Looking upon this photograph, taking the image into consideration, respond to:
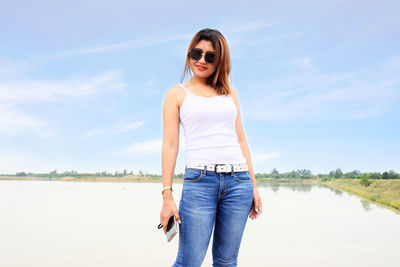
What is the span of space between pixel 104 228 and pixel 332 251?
5.17 meters

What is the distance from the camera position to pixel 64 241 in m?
6.88

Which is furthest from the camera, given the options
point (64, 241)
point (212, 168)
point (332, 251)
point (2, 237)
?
point (2, 237)

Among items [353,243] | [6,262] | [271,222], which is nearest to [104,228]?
[6,262]

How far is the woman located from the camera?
1.92 m

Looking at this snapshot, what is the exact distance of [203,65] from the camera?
2.17m

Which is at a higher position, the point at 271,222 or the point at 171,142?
the point at 171,142

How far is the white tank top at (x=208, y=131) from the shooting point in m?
1.96

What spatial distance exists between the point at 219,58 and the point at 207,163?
27.2 inches

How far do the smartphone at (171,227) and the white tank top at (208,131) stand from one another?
35 cm

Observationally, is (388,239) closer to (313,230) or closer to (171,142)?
(313,230)

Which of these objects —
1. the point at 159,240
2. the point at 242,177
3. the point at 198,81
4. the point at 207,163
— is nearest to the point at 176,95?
the point at 198,81

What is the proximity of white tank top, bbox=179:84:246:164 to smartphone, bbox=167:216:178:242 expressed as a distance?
13.7 inches

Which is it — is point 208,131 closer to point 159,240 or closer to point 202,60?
point 202,60

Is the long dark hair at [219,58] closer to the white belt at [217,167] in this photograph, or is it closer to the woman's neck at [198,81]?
the woman's neck at [198,81]
